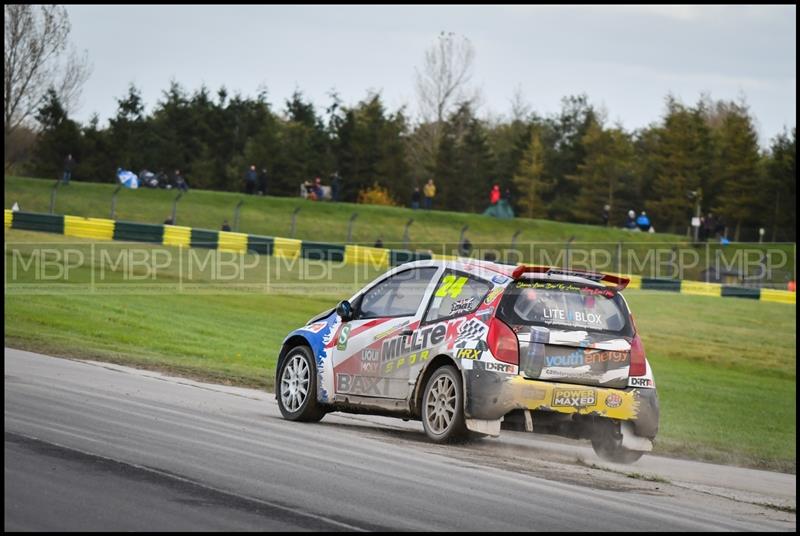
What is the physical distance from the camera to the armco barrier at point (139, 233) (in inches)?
1720

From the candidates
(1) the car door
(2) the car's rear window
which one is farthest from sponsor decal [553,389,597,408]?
(1) the car door

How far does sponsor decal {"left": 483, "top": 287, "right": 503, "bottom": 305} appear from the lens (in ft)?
35.6

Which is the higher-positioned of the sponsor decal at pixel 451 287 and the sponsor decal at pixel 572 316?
the sponsor decal at pixel 451 287

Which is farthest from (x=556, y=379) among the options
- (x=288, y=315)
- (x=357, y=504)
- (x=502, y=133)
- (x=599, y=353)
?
(x=502, y=133)

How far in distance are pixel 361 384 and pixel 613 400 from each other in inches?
93.1

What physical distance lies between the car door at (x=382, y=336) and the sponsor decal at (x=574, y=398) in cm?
143

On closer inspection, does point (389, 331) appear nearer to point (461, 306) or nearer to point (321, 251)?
point (461, 306)

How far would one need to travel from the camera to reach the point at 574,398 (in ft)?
34.8

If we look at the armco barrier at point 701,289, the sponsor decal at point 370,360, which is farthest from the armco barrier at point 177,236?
the sponsor decal at point 370,360

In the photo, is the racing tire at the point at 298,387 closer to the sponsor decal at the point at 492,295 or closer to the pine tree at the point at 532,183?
the sponsor decal at the point at 492,295

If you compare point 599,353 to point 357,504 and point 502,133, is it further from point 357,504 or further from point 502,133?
point 502,133

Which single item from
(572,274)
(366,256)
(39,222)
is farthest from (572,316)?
(39,222)

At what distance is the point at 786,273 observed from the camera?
50.5m

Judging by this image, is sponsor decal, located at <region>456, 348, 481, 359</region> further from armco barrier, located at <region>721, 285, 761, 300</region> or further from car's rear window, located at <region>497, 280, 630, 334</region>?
armco barrier, located at <region>721, 285, 761, 300</region>
